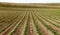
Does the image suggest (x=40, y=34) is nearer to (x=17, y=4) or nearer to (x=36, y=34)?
(x=36, y=34)

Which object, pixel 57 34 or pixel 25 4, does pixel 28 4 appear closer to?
pixel 25 4

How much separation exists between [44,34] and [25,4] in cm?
8432

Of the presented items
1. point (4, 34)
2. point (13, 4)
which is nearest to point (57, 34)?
point (4, 34)

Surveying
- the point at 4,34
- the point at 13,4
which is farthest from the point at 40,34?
the point at 13,4

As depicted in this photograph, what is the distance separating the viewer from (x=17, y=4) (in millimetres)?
101750

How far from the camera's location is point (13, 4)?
101125 millimetres

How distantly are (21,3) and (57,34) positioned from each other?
8709cm

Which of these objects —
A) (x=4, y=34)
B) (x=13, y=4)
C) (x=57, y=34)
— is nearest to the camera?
(x=57, y=34)

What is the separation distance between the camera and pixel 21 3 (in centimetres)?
10419

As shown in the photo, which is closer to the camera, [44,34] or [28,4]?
[44,34]

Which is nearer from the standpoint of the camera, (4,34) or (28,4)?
(4,34)

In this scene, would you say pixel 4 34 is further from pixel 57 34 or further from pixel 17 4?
pixel 17 4

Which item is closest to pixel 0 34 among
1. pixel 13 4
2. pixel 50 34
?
pixel 50 34

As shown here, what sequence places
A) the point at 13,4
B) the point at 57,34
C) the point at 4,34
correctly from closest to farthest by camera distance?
the point at 57,34, the point at 4,34, the point at 13,4
